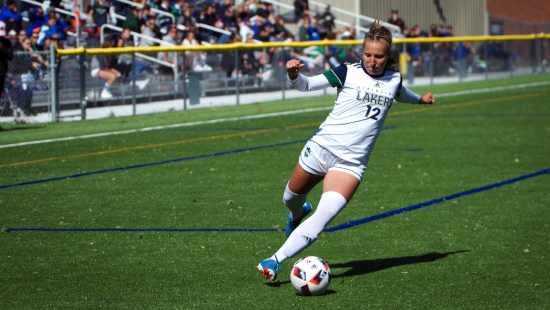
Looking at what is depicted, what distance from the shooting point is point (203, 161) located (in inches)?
493

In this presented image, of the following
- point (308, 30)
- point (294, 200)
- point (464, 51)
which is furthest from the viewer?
point (464, 51)

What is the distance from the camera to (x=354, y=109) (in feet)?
20.2

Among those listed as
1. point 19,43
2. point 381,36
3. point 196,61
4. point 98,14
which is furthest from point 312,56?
point 381,36

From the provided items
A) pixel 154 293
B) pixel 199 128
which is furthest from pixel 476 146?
pixel 154 293

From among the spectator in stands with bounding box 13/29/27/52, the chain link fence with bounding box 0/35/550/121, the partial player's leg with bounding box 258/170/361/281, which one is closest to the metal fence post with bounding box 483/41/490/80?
the chain link fence with bounding box 0/35/550/121

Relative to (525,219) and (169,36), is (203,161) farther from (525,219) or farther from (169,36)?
(169,36)

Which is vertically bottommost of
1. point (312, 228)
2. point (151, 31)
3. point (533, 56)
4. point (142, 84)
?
point (312, 228)

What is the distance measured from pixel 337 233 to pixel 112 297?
265 cm

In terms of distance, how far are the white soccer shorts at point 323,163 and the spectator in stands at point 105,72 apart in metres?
13.3

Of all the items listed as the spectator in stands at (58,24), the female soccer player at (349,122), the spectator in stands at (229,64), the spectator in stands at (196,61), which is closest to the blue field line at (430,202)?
the female soccer player at (349,122)

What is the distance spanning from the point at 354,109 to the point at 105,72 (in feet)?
44.9

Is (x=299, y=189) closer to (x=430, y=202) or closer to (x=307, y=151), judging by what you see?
(x=307, y=151)

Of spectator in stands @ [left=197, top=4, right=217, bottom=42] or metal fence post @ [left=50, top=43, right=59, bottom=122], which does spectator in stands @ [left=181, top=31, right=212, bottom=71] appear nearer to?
metal fence post @ [left=50, top=43, right=59, bottom=122]

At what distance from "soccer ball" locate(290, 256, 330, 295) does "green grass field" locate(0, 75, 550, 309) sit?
8 cm
